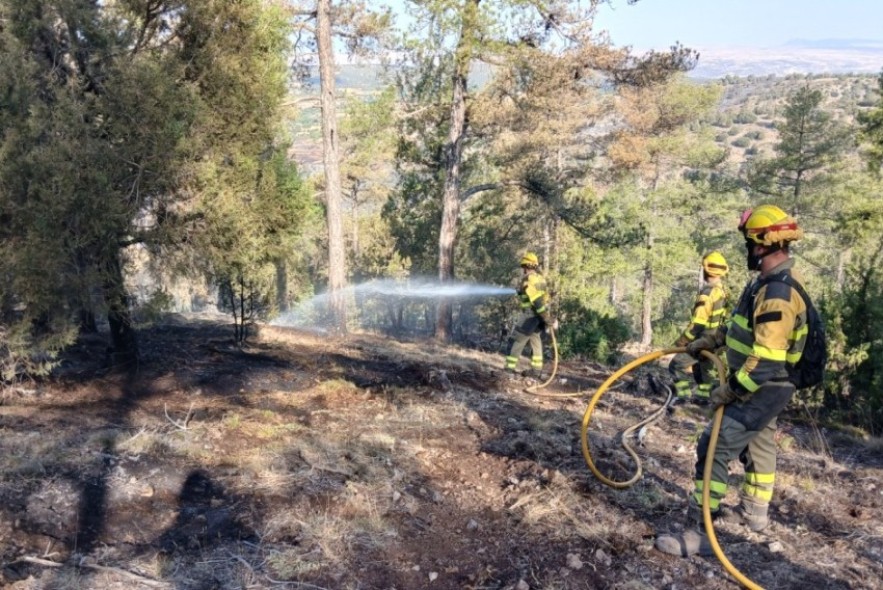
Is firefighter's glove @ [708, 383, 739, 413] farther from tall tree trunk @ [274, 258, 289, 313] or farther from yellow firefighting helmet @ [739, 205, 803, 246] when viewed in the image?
tall tree trunk @ [274, 258, 289, 313]

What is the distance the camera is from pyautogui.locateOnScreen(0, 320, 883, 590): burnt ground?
3.78 meters

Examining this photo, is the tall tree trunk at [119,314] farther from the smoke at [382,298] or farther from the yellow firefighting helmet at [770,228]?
the yellow firefighting helmet at [770,228]

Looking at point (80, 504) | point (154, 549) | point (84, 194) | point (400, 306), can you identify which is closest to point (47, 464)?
point (80, 504)

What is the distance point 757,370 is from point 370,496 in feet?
9.53

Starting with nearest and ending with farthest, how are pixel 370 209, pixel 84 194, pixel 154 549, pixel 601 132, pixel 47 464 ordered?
1. pixel 154 549
2. pixel 47 464
3. pixel 84 194
4. pixel 601 132
5. pixel 370 209

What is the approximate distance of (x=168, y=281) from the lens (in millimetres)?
8336

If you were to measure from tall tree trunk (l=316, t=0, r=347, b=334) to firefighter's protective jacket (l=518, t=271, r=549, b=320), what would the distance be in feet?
19.8

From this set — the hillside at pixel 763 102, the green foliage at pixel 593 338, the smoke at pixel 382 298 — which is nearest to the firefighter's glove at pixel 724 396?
the smoke at pixel 382 298

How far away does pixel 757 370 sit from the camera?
3.88m

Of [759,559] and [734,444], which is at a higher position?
[734,444]

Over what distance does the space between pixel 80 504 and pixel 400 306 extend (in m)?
37.0

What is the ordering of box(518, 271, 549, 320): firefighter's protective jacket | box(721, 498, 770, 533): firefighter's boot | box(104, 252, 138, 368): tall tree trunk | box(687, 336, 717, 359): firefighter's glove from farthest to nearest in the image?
box(518, 271, 549, 320): firefighter's protective jacket, box(104, 252, 138, 368): tall tree trunk, box(687, 336, 717, 359): firefighter's glove, box(721, 498, 770, 533): firefighter's boot

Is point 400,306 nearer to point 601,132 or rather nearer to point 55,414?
point 601,132

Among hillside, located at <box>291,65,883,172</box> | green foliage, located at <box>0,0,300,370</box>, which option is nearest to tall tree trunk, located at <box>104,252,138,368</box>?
green foliage, located at <box>0,0,300,370</box>
